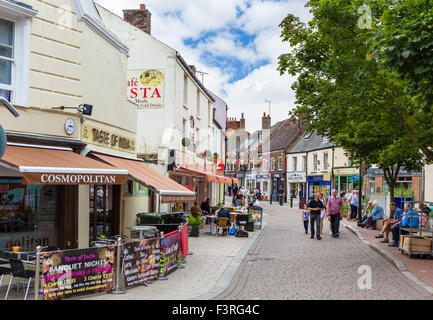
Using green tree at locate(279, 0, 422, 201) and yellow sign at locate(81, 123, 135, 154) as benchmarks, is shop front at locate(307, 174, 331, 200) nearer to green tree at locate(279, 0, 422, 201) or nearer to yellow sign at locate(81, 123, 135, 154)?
green tree at locate(279, 0, 422, 201)

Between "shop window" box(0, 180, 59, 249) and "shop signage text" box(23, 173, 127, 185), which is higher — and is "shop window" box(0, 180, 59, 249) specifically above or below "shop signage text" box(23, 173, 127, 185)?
below

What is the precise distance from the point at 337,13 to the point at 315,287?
23.2 feet

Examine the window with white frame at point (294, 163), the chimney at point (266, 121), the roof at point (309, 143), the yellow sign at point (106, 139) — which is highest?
the chimney at point (266, 121)

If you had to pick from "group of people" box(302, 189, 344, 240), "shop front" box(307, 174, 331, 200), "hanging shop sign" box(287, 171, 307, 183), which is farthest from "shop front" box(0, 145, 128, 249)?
"hanging shop sign" box(287, 171, 307, 183)

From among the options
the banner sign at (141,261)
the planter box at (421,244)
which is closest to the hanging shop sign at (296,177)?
the planter box at (421,244)

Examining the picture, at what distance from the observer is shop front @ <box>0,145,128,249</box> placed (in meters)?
7.88

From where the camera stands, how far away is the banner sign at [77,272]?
21.5ft

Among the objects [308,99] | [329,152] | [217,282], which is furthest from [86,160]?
[329,152]

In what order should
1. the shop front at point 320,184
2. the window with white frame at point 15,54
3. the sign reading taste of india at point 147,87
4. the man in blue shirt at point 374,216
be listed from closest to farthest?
the window with white frame at point 15,54, the man in blue shirt at point 374,216, the sign reading taste of india at point 147,87, the shop front at point 320,184

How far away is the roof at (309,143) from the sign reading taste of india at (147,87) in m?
24.9

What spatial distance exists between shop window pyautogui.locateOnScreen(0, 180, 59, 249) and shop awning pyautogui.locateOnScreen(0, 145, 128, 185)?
104 cm

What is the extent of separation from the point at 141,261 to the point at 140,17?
16057mm

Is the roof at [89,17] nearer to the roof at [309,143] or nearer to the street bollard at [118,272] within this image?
the street bollard at [118,272]

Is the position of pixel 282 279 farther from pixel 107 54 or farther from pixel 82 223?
pixel 107 54
